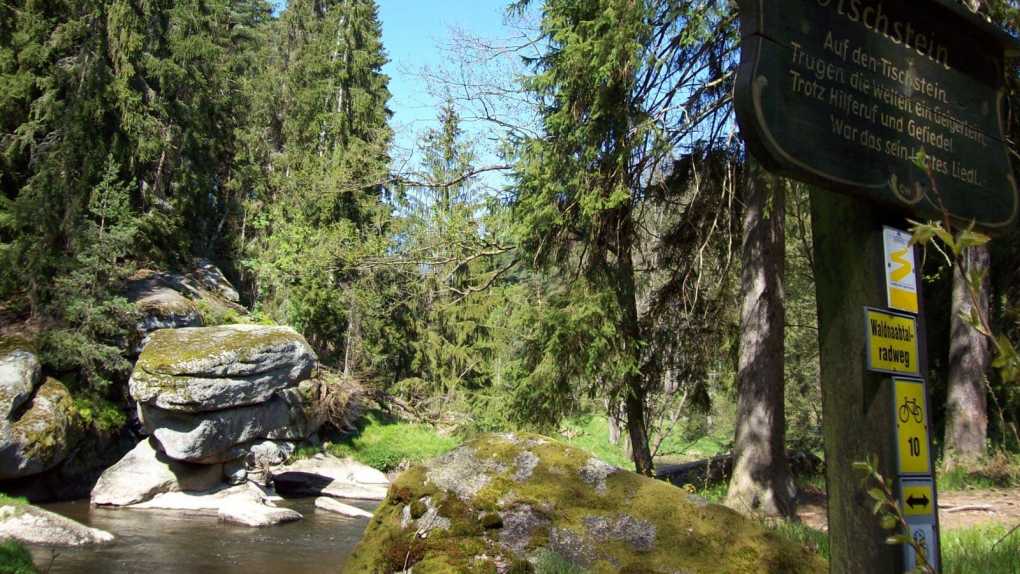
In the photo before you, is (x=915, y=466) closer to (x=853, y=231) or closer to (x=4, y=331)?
(x=853, y=231)

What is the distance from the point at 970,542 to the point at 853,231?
11.6 feet

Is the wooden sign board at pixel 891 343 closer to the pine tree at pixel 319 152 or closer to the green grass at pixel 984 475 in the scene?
the green grass at pixel 984 475

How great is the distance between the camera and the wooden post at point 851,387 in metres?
2.47

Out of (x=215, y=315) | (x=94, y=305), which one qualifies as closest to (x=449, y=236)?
(x=94, y=305)

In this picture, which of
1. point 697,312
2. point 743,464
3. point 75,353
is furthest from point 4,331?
point 743,464

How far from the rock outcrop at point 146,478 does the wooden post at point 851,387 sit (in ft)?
61.0

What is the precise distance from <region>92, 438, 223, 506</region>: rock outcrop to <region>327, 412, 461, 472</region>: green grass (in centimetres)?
614

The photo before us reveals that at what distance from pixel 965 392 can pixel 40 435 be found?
17399mm

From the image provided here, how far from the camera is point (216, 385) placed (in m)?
19.4

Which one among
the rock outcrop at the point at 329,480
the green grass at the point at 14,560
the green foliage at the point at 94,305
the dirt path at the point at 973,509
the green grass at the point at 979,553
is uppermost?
the green foliage at the point at 94,305

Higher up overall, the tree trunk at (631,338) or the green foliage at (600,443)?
the tree trunk at (631,338)

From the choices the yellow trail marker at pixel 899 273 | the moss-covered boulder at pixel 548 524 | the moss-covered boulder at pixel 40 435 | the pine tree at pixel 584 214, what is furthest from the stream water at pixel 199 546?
the yellow trail marker at pixel 899 273

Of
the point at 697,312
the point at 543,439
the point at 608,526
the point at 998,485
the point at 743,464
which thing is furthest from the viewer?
the point at 697,312

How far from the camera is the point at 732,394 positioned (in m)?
13.9
